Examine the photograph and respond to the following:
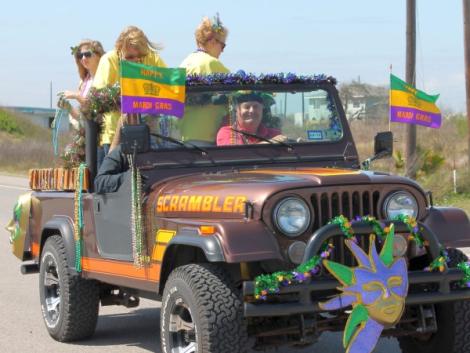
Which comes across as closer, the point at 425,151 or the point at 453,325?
the point at 453,325

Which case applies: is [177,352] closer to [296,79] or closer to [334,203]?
[334,203]

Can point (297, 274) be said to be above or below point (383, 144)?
below

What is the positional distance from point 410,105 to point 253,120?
1870 millimetres

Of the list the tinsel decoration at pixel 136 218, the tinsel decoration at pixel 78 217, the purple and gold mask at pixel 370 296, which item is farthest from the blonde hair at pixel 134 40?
the purple and gold mask at pixel 370 296

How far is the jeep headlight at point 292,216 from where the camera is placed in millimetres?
5281

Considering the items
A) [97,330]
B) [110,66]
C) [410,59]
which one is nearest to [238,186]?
[110,66]

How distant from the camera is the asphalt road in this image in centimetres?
704

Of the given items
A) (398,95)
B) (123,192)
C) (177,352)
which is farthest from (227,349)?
(398,95)

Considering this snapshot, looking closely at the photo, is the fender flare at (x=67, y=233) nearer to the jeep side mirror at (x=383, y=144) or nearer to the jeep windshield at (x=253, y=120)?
the jeep windshield at (x=253, y=120)

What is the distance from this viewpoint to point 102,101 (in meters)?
6.98

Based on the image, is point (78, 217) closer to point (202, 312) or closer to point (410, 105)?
point (202, 312)

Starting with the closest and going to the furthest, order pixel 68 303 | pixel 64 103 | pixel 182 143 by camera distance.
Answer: pixel 182 143 → pixel 68 303 → pixel 64 103

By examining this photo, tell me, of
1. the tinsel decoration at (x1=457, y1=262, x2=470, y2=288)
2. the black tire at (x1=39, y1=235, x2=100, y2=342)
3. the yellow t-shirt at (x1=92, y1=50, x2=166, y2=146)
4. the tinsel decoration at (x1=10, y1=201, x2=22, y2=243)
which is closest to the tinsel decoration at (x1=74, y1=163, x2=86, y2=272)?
the black tire at (x1=39, y1=235, x2=100, y2=342)

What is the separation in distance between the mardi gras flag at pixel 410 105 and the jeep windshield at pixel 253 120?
1008 millimetres
